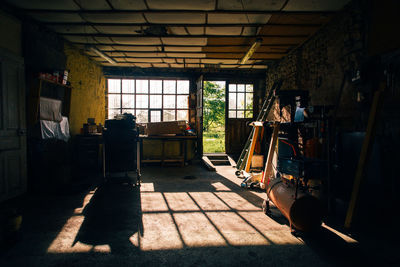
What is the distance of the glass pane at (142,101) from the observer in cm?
862

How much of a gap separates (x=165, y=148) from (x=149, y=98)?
227 cm

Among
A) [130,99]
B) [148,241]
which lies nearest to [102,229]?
[148,241]

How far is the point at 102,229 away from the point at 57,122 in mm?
3301

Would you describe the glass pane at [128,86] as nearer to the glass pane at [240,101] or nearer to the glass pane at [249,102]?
the glass pane at [240,101]

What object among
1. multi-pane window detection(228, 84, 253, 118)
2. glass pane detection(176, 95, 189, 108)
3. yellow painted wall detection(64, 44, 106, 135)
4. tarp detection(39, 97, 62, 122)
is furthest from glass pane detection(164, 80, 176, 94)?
tarp detection(39, 97, 62, 122)

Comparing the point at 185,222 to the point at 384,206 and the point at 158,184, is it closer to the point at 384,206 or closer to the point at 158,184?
the point at 158,184

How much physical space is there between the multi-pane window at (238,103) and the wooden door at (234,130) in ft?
0.13

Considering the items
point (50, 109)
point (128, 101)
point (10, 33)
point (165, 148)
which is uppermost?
point (10, 33)

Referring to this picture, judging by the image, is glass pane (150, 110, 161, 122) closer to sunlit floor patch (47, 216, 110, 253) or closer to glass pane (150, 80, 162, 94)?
glass pane (150, 80, 162, 94)

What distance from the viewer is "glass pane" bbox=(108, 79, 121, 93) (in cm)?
858

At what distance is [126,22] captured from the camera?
465cm

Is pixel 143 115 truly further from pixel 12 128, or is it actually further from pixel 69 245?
pixel 69 245

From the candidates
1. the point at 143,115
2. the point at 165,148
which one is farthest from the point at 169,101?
the point at 165,148

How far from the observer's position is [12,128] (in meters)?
3.92
